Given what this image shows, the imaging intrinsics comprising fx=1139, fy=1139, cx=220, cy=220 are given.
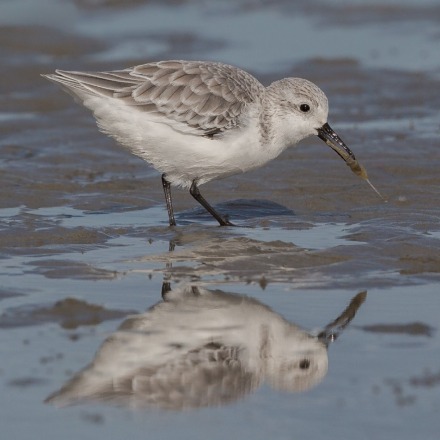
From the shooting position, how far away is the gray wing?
34.9 ft

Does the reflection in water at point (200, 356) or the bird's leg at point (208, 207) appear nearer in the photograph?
the reflection in water at point (200, 356)

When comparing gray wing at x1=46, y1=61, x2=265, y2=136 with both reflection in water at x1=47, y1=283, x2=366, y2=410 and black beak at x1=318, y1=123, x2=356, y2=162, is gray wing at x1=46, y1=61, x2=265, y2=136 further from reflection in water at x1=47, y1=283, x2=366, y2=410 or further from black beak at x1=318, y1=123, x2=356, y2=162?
reflection in water at x1=47, y1=283, x2=366, y2=410

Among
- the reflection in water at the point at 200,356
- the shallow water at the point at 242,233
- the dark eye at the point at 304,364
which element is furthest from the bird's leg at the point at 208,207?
the dark eye at the point at 304,364

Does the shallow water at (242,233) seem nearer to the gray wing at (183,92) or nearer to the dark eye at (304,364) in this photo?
the dark eye at (304,364)

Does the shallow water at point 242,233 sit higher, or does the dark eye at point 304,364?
the shallow water at point 242,233

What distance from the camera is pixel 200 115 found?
35.1 feet

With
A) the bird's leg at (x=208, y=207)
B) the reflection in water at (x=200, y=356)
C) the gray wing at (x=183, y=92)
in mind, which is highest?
the gray wing at (x=183, y=92)

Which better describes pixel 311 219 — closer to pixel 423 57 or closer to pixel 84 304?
pixel 84 304

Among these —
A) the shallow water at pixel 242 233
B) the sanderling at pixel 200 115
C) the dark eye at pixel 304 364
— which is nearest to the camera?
the shallow water at pixel 242 233

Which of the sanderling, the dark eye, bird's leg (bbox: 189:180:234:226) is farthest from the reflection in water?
bird's leg (bbox: 189:180:234:226)

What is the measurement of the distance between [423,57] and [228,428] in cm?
1318

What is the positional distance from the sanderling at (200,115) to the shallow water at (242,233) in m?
0.77

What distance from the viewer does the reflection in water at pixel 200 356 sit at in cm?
679

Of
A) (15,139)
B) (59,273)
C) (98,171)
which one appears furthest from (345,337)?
(15,139)
